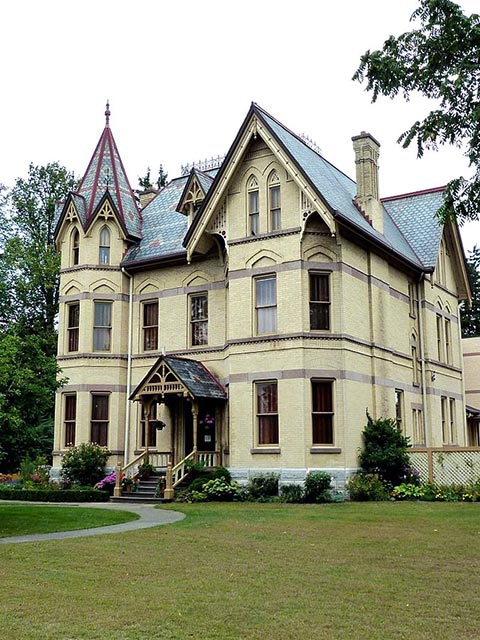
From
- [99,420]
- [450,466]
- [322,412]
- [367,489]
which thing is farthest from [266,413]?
[99,420]

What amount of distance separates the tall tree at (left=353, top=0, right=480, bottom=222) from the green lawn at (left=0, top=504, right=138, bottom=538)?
10.9 m

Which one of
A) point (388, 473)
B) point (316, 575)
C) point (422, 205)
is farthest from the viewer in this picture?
point (422, 205)

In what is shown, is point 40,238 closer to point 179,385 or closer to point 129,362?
point 129,362

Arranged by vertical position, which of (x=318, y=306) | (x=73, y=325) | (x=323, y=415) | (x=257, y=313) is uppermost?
(x=73, y=325)

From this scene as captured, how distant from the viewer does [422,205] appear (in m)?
34.8

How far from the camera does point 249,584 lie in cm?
964

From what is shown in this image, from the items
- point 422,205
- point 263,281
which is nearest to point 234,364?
point 263,281

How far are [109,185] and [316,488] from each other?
17.2 metres

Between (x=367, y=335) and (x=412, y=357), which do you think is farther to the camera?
(x=412, y=357)

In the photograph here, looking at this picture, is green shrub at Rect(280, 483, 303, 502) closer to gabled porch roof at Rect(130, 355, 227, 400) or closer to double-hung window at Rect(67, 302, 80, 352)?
gabled porch roof at Rect(130, 355, 227, 400)

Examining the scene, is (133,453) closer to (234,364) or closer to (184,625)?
(234,364)

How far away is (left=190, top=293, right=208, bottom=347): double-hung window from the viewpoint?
2955 cm

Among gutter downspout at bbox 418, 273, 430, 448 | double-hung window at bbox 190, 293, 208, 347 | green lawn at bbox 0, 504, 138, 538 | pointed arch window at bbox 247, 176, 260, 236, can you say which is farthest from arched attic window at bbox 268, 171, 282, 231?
green lawn at bbox 0, 504, 138, 538

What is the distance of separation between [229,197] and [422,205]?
11.6m
